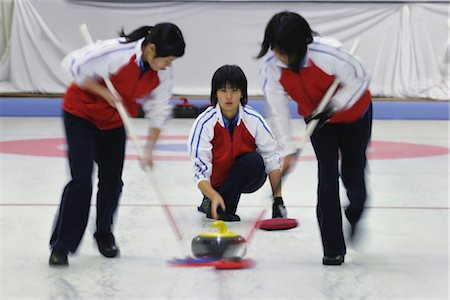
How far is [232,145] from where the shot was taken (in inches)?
135

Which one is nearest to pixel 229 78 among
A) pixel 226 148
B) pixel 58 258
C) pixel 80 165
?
pixel 226 148

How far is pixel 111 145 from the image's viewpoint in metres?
3.01

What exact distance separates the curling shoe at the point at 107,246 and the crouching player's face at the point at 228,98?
69 centimetres

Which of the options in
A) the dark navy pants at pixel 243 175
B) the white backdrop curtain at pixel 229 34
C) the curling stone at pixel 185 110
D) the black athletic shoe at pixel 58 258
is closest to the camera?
the black athletic shoe at pixel 58 258

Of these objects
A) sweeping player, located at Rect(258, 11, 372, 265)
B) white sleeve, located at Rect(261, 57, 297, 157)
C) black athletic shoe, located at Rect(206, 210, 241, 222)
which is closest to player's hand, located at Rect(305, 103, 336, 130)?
sweeping player, located at Rect(258, 11, 372, 265)

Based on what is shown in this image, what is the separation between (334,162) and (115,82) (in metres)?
0.85

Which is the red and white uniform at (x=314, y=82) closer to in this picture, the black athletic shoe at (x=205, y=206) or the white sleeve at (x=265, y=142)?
the white sleeve at (x=265, y=142)

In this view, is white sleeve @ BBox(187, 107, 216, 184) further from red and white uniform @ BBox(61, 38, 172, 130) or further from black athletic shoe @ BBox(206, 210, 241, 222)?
black athletic shoe @ BBox(206, 210, 241, 222)

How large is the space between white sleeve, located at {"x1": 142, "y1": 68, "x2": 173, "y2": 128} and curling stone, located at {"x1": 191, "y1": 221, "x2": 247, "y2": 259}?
0.46 meters

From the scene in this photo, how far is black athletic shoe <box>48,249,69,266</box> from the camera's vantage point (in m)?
2.88

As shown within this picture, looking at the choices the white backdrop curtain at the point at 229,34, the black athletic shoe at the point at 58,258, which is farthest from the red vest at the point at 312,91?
the white backdrop curtain at the point at 229,34

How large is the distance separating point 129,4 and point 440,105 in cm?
355

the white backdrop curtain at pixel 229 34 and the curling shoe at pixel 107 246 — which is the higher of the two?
the curling shoe at pixel 107 246

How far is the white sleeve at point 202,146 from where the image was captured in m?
3.04
